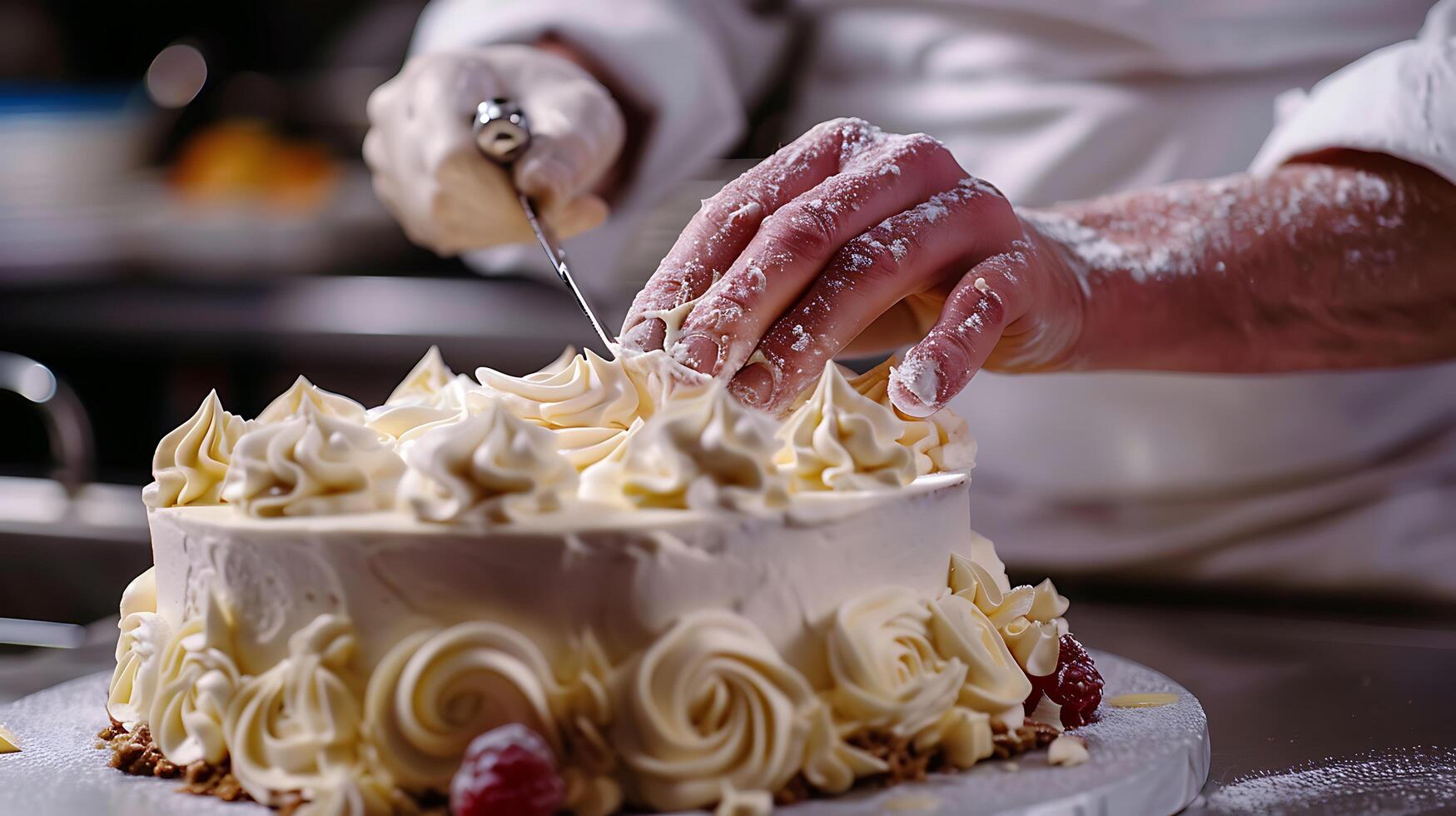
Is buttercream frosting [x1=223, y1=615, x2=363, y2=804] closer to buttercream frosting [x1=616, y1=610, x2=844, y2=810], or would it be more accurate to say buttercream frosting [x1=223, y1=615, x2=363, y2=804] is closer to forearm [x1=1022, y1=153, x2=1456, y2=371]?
buttercream frosting [x1=616, y1=610, x2=844, y2=810]

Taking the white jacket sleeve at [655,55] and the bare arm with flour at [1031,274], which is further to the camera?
the white jacket sleeve at [655,55]

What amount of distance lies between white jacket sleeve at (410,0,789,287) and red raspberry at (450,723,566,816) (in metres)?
1.35

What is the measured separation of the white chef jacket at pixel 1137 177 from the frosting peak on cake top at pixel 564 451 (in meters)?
0.82

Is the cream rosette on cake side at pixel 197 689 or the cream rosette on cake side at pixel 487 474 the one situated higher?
the cream rosette on cake side at pixel 487 474

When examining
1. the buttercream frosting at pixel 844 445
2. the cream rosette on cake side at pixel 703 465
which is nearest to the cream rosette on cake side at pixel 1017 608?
the buttercream frosting at pixel 844 445

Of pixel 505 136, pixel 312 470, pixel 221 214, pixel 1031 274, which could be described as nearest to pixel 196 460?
pixel 312 470

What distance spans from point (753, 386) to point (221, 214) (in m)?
2.69

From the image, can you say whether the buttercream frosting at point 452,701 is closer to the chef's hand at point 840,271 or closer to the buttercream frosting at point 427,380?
the chef's hand at point 840,271

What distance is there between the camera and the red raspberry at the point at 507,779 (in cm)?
86

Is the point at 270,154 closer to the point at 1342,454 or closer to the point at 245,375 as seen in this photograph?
the point at 245,375

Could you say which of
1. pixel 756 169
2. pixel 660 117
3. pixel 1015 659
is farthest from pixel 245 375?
pixel 1015 659

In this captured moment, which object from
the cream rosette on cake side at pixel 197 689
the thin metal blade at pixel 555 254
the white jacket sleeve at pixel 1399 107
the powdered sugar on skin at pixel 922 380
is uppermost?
the white jacket sleeve at pixel 1399 107

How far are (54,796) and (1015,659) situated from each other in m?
0.78

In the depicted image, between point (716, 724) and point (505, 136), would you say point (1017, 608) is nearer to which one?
point (716, 724)
